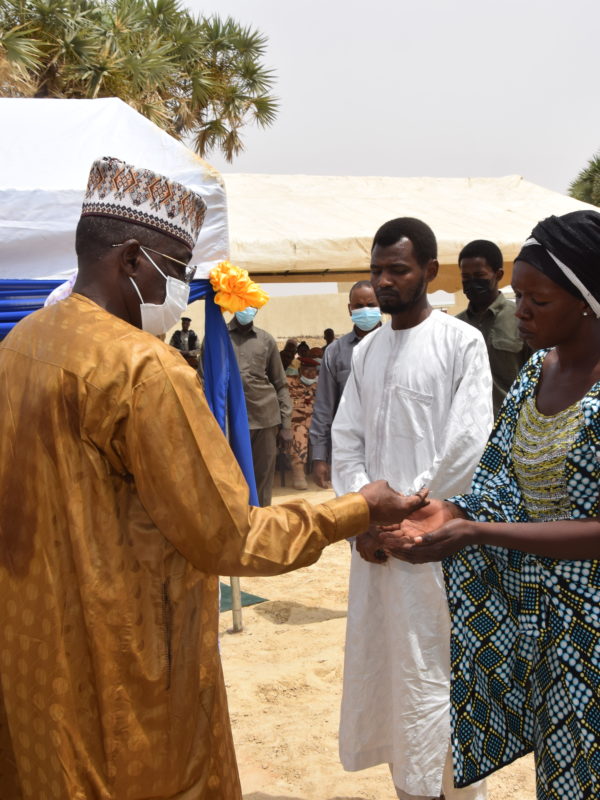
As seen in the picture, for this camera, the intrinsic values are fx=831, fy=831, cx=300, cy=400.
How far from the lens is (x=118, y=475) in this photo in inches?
73.8

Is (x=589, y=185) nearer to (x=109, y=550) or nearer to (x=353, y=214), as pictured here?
(x=353, y=214)

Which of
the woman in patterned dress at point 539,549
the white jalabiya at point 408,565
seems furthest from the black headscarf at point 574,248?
the white jalabiya at point 408,565

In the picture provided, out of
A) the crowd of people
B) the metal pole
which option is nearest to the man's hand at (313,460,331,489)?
the metal pole

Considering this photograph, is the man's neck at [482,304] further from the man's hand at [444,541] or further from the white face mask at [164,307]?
the white face mask at [164,307]

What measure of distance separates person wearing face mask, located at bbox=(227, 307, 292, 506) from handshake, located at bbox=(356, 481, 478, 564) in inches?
238

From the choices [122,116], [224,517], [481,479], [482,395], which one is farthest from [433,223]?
[224,517]

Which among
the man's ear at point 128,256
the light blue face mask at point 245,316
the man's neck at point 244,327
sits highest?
the man's ear at point 128,256

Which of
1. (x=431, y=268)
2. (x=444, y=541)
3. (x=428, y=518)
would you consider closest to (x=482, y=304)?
(x=431, y=268)

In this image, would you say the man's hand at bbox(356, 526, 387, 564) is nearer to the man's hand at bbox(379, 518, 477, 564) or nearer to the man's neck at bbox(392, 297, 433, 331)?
the man's hand at bbox(379, 518, 477, 564)

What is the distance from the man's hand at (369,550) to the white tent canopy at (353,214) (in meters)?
7.65

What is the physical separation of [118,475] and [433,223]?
36.2ft

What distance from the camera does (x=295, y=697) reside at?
4.67 metres

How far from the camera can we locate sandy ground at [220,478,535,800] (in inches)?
147

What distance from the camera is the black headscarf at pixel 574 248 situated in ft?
7.11
